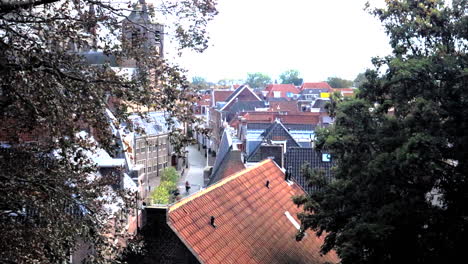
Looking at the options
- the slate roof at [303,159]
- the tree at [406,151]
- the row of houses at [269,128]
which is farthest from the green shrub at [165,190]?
the tree at [406,151]

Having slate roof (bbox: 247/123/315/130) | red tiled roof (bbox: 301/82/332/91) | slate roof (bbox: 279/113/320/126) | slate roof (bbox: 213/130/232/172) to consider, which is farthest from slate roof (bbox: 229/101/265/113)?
slate roof (bbox: 213/130/232/172)

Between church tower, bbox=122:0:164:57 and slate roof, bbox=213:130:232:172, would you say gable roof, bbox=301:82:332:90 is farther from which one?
church tower, bbox=122:0:164:57

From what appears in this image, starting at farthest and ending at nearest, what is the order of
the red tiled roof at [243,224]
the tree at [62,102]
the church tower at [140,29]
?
the red tiled roof at [243,224] < the church tower at [140,29] < the tree at [62,102]

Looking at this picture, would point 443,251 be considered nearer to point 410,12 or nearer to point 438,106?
point 438,106

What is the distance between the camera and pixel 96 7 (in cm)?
888

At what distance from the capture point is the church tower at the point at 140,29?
8.92 m

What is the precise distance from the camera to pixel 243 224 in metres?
17.5

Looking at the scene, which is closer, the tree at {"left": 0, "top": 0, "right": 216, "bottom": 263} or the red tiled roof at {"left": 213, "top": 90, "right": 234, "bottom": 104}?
the tree at {"left": 0, "top": 0, "right": 216, "bottom": 263}

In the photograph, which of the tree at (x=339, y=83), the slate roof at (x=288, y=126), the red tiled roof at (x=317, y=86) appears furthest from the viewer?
the tree at (x=339, y=83)

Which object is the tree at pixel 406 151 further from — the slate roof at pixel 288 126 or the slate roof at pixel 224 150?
the slate roof at pixel 288 126

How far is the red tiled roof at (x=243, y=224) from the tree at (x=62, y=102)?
5138 mm

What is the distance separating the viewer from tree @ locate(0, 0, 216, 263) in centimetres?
784

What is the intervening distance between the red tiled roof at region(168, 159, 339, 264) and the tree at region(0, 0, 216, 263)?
514 cm

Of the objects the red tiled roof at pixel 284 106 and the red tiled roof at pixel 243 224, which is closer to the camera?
the red tiled roof at pixel 243 224
